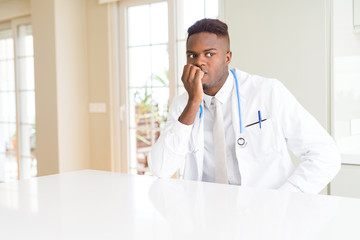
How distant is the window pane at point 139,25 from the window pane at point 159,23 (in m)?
0.07

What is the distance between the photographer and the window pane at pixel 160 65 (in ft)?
12.8

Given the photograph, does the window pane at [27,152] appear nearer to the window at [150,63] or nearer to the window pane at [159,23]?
the window at [150,63]

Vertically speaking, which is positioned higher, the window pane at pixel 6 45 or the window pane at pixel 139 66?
the window pane at pixel 6 45

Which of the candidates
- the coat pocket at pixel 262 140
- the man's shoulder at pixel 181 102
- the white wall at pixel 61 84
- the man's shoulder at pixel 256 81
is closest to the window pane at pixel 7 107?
the white wall at pixel 61 84

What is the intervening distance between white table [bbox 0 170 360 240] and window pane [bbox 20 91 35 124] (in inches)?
150

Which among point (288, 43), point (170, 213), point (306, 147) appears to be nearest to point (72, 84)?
point (288, 43)

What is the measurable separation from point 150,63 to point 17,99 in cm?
203

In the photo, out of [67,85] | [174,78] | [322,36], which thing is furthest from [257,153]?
[67,85]

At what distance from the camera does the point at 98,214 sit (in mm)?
938

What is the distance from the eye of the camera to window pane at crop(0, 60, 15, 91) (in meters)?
5.15

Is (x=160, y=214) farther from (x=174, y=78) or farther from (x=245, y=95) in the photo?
(x=174, y=78)

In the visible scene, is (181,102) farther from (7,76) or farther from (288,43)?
(7,76)

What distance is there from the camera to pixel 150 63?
4047 mm

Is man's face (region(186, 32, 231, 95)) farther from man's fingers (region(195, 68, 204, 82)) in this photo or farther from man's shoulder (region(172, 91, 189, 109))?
man's shoulder (region(172, 91, 189, 109))
